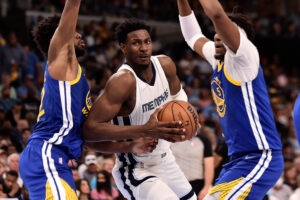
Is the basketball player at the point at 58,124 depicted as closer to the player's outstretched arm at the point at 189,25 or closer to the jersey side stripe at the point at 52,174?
the jersey side stripe at the point at 52,174

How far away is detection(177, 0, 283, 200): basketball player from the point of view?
13.9ft

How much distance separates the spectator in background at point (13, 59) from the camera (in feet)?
37.3

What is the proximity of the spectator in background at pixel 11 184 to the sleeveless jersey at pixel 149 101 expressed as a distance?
8.47 feet

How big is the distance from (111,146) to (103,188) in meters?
3.07

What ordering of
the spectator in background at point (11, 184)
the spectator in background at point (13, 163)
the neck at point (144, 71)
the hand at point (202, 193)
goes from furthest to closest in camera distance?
1. the spectator in background at point (13, 163)
2. the spectator in background at point (11, 184)
3. the hand at point (202, 193)
4. the neck at point (144, 71)

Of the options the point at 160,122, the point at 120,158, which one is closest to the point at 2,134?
the point at 120,158

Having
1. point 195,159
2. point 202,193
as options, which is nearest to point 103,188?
point 195,159

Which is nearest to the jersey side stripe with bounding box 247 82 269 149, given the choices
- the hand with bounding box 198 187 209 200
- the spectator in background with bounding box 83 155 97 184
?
the hand with bounding box 198 187 209 200

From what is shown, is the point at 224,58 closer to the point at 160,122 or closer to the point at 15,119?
the point at 160,122

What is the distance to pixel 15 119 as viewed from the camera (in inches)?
375

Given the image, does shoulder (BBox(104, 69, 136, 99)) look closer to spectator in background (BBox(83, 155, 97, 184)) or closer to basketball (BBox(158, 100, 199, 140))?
basketball (BBox(158, 100, 199, 140))

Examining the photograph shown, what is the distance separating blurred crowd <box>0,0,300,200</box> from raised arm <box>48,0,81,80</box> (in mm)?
966

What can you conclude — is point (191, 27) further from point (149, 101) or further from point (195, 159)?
point (195, 159)

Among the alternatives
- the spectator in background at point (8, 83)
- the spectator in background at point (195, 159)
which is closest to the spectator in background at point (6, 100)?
the spectator in background at point (8, 83)
